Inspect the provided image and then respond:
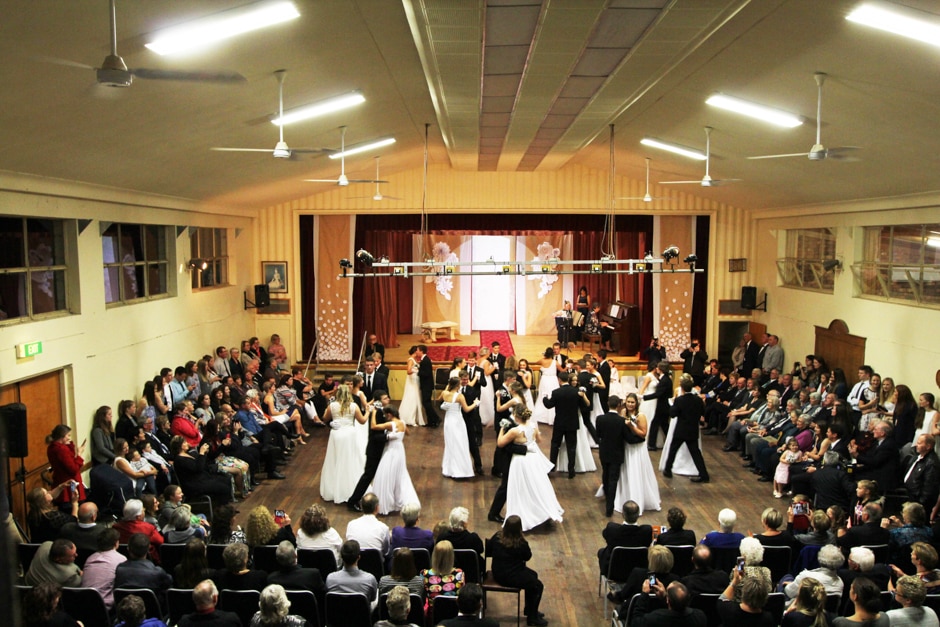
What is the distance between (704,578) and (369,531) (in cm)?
253

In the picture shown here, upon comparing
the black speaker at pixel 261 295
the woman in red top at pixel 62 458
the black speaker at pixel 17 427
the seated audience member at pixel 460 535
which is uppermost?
the black speaker at pixel 261 295

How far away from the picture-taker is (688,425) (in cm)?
946

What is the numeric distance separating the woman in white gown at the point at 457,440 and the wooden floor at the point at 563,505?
0.16 m

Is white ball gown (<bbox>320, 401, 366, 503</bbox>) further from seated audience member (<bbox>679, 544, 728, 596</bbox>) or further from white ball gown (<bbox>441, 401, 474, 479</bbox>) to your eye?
seated audience member (<bbox>679, 544, 728, 596</bbox>)

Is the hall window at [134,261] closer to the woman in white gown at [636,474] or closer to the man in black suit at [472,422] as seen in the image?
the man in black suit at [472,422]

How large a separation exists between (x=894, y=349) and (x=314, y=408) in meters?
8.45

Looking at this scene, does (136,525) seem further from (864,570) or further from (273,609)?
(864,570)

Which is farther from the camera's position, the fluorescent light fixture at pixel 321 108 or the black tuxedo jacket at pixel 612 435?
the black tuxedo jacket at pixel 612 435

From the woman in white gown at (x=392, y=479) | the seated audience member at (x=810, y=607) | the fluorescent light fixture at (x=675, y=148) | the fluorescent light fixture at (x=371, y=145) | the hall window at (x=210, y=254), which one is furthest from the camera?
the hall window at (x=210, y=254)

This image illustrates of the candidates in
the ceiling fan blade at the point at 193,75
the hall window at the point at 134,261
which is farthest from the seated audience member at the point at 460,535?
the hall window at the point at 134,261

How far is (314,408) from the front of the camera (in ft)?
40.7

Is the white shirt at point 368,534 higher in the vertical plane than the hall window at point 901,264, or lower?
lower

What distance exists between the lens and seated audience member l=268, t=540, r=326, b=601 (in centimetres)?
514

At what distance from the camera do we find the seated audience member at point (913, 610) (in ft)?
15.0
